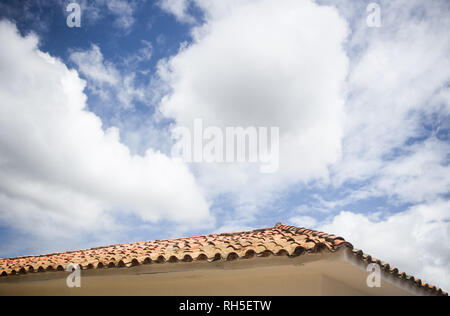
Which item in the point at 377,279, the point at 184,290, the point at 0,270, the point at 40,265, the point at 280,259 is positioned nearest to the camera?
the point at 280,259

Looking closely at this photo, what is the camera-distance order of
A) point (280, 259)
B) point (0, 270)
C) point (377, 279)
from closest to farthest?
point (280, 259)
point (377, 279)
point (0, 270)

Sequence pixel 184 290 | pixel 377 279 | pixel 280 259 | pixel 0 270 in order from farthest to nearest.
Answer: pixel 0 270, pixel 184 290, pixel 377 279, pixel 280 259

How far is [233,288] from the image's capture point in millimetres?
4711

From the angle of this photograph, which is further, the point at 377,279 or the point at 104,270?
the point at 104,270

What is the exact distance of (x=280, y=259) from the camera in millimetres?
4227

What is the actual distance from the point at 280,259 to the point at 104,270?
109 inches
